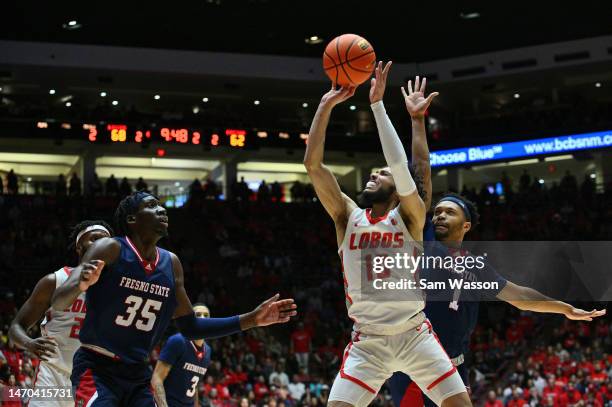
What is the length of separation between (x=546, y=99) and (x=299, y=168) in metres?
10.0

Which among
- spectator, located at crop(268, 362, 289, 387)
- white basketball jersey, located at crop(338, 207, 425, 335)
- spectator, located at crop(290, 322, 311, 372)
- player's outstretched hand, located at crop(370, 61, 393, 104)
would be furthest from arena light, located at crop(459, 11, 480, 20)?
white basketball jersey, located at crop(338, 207, 425, 335)

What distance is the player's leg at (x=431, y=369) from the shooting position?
5977 millimetres

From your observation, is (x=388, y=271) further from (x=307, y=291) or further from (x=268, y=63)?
(x=268, y=63)

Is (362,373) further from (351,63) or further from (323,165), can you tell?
(351,63)

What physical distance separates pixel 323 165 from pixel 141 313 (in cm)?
158

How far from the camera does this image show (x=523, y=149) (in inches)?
Result: 1129

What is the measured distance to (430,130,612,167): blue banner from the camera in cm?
2739

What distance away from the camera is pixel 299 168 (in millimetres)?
36500

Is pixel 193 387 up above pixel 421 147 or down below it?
below

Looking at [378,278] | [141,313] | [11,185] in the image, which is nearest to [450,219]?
[378,278]

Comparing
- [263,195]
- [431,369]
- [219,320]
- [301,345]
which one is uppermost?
[263,195]

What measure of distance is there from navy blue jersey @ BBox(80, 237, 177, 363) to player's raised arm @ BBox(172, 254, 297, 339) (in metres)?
0.26

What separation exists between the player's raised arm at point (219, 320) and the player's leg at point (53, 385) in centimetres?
179

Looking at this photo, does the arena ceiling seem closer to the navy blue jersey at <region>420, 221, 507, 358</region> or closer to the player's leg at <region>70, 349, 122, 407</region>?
the navy blue jersey at <region>420, 221, 507, 358</region>
